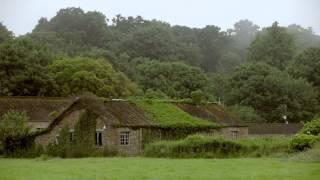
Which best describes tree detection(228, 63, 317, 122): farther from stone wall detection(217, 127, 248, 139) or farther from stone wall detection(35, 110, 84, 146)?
stone wall detection(35, 110, 84, 146)

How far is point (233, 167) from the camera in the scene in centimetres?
2642

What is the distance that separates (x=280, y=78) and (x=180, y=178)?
54.4 meters

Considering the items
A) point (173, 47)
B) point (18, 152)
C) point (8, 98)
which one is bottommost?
point (18, 152)

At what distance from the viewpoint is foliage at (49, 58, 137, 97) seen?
65.8 metres

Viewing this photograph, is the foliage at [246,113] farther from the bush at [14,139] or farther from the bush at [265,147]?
the bush at [265,147]

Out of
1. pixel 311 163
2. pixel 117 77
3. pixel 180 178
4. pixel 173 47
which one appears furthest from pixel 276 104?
pixel 180 178

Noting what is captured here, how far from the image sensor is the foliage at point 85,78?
65.8 meters

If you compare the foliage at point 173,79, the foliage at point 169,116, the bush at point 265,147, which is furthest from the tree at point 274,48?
the bush at point 265,147

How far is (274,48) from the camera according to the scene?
307 feet

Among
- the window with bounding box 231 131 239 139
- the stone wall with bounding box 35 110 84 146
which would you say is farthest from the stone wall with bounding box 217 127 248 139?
the stone wall with bounding box 35 110 84 146

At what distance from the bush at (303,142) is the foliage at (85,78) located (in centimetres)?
3370

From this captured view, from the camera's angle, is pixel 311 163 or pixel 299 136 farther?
pixel 299 136

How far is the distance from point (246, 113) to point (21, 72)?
2536 centimetres

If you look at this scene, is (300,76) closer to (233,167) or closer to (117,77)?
(117,77)
